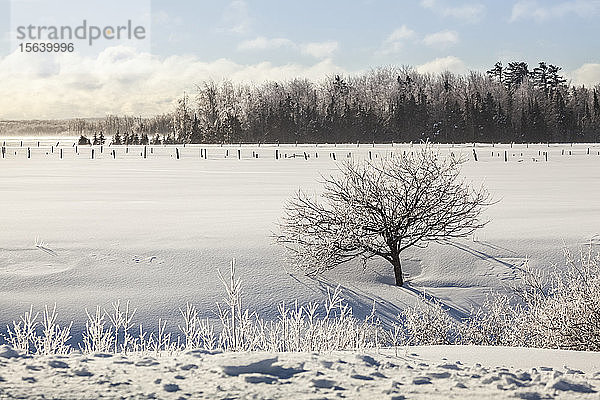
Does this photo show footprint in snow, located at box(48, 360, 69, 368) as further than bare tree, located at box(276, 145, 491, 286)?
No

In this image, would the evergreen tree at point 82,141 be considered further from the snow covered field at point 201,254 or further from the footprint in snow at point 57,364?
the footprint in snow at point 57,364

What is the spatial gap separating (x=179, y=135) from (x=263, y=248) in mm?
101843

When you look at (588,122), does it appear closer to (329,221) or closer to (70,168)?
(70,168)

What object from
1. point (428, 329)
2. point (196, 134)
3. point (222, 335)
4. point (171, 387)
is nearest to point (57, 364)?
point (171, 387)

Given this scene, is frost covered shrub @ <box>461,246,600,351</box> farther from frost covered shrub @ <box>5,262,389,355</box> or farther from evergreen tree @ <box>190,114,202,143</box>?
evergreen tree @ <box>190,114,202,143</box>

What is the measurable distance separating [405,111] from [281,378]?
367ft

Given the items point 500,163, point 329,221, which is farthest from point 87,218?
point 500,163

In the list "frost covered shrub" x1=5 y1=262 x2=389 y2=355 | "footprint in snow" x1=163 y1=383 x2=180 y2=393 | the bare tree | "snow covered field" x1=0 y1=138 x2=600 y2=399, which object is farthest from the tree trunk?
"footprint in snow" x1=163 y1=383 x2=180 y2=393

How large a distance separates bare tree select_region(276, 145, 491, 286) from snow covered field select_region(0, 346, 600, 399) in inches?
471

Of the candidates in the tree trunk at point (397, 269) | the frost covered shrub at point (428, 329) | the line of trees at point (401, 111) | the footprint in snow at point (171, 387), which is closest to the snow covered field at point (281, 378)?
the footprint in snow at point (171, 387)

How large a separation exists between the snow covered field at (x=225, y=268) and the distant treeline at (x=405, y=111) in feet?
250

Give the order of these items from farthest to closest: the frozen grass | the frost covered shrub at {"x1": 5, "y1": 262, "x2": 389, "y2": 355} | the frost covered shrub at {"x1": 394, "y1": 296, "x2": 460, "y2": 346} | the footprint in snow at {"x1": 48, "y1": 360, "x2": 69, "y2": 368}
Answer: the frost covered shrub at {"x1": 394, "y1": 296, "x2": 460, "y2": 346} < the frozen grass < the frost covered shrub at {"x1": 5, "y1": 262, "x2": 389, "y2": 355} < the footprint in snow at {"x1": 48, "y1": 360, "x2": 69, "y2": 368}

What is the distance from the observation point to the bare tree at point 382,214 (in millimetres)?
18562

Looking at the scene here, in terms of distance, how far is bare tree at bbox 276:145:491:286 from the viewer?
18562mm
